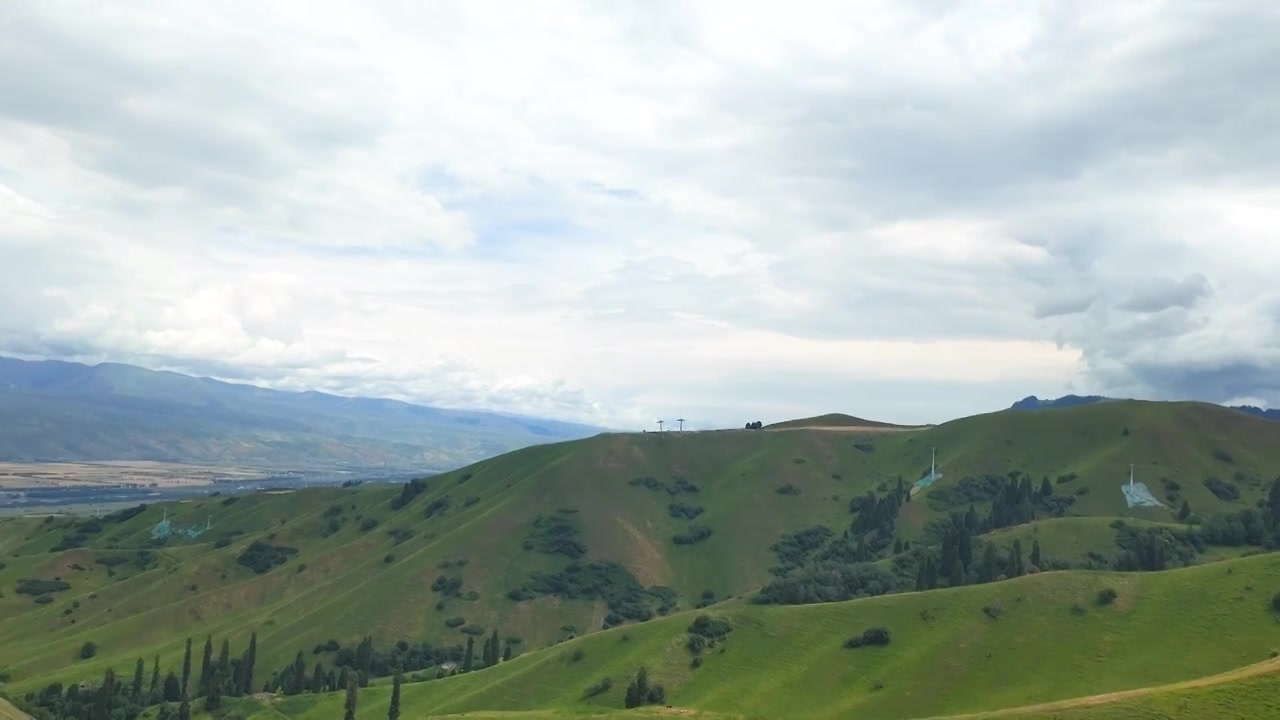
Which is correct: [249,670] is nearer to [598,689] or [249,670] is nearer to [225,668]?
[225,668]

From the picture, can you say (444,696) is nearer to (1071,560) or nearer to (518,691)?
(518,691)

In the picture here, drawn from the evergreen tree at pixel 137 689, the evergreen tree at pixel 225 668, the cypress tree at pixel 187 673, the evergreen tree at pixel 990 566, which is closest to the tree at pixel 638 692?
the evergreen tree at pixel 990 566

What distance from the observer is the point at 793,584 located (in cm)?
15275

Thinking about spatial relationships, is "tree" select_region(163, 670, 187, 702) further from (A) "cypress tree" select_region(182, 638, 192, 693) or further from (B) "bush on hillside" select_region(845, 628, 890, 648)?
(B) "bush on hillside" select_region(845, 628, 890, 648)

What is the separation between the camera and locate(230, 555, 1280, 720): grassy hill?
10481 centimetres

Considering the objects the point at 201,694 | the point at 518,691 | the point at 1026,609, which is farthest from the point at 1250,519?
the point at 201,694

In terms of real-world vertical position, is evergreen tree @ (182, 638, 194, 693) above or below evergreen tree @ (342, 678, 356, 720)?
below

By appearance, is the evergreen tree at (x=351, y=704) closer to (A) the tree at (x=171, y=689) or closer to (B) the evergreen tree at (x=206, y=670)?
(A) the tree at (x=171, y=689)

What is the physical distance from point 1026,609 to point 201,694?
146436mm

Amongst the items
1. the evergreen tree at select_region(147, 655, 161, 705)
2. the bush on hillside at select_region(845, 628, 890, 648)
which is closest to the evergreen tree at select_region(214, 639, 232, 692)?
the evergreen tree at select_region(147, 655, 161, 705)

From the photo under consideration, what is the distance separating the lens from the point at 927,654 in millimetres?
114562

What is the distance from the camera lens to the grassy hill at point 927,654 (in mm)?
104812

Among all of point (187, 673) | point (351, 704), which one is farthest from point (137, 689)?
point (351, 704)

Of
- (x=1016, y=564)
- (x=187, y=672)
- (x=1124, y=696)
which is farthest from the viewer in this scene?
(x=187, y=672)
